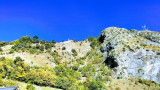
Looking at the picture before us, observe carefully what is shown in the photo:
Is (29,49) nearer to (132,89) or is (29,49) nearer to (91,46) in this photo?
(91,46)

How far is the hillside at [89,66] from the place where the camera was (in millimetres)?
41750

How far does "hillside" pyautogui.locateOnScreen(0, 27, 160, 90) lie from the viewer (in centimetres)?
4175

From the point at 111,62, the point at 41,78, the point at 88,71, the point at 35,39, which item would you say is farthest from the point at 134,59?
the point at 35,39

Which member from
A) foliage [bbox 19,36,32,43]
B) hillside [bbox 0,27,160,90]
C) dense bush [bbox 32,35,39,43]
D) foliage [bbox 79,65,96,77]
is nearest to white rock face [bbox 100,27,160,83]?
hillside [bbox 0,27,160,90]

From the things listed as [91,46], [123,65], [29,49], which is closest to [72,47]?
[91,46]

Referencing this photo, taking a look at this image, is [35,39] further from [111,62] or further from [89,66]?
[111,62]

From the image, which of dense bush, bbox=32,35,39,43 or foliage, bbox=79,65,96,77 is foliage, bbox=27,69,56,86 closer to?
foliage, bbox=79,65,96,77

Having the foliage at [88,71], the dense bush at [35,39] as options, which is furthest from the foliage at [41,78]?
the dense bush at [35,39]

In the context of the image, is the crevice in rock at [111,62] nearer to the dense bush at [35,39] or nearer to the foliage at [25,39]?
the dense bush at [35,39]

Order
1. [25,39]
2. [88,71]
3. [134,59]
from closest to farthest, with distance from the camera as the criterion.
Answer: [134,59]
[88,71]
[25,39]

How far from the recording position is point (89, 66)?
204 feet

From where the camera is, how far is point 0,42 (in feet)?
275

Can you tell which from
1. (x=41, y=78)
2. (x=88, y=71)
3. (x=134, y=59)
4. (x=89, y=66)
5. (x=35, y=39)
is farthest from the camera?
(x=35, y=39)

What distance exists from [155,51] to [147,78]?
49.2ft
